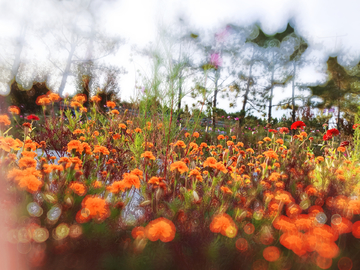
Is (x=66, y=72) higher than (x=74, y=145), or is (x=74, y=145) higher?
(x=66, y=72)

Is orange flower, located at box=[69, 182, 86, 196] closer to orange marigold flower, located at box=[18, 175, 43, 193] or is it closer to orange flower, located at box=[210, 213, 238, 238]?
orange marigold flower, located at box=[18, 175, 43, 193]

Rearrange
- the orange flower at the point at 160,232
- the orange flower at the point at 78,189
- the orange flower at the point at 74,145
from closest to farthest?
the orange flower at the point at 160,232
the orange flower at the point at 78,189
the orange flower at the point at 74,145

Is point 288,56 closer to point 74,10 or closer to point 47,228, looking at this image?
point 74,10

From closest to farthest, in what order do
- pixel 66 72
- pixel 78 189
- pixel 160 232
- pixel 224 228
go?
pixel 160 232 → pixel 224 228 → pixel 78 189 → pixel 66 72

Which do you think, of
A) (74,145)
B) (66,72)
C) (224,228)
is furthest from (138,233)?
(66,72)

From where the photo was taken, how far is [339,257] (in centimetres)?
131

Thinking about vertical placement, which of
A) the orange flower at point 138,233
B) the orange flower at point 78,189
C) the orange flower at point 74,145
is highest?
the orange flower at point 74,145

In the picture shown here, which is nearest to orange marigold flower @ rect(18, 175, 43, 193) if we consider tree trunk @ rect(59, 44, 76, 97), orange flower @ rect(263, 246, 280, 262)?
orange flower @ rect(263, 246, 280, 262)

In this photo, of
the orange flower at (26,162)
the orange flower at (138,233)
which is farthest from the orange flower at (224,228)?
the orange flower at (26,162)

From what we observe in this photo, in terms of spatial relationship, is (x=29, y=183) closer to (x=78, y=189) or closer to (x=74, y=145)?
(x=78, y=189)

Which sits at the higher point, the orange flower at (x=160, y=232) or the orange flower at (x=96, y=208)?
the orange flower at (x=96, y=208)

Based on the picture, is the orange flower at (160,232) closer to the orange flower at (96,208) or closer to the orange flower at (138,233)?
the orange flower at (138,233)

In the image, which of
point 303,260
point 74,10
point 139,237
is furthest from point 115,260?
point 74,10

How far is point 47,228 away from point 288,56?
17.0 m
